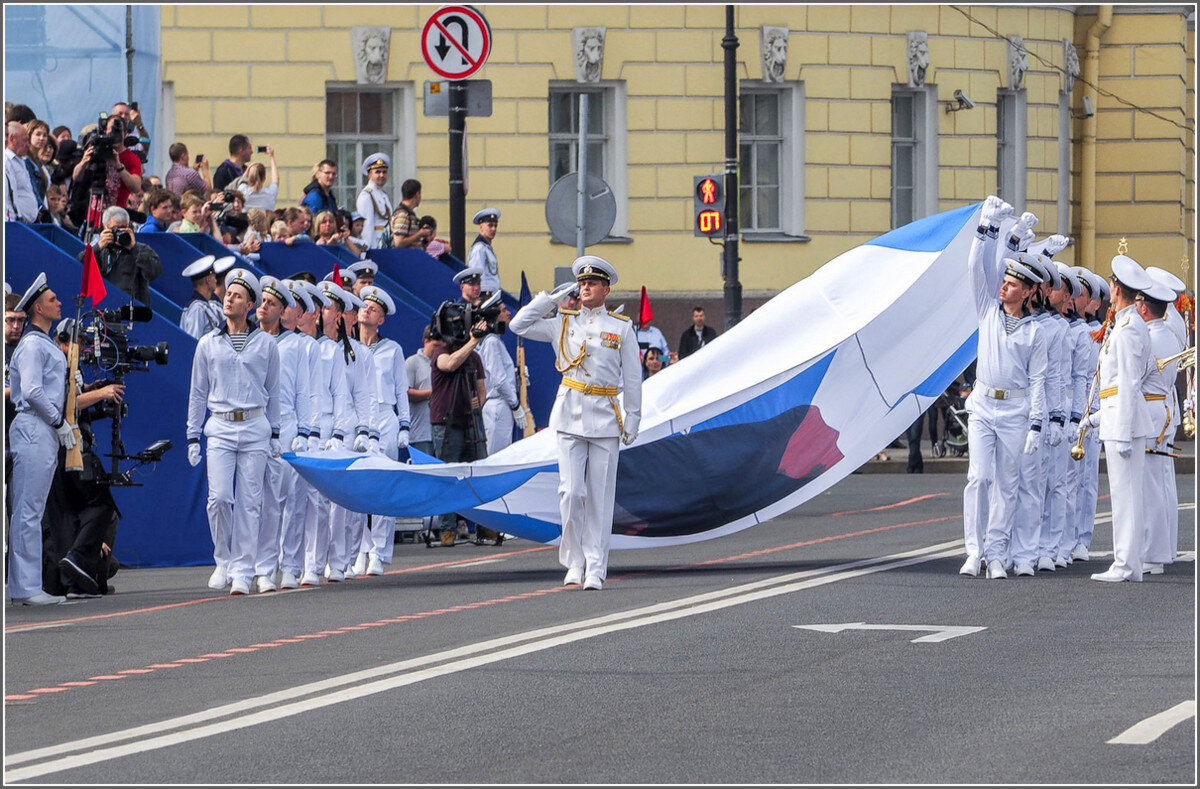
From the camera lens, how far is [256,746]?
8.28 metres

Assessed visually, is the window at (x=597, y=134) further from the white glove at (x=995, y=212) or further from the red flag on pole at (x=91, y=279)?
the white glove at (x=995, y=212)

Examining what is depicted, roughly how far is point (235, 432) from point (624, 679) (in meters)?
5.01

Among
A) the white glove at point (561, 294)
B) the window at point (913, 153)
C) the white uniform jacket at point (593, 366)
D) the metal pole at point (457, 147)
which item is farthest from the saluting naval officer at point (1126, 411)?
the window at point (913, 153)

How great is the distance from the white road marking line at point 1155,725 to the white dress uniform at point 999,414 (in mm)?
5069

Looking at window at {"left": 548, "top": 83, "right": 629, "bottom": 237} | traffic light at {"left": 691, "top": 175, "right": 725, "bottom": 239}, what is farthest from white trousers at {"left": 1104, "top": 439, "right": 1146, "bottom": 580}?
window at {"left": 548, "top": 83, "right": 629, "bottom": 237}

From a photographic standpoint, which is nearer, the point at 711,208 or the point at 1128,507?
the point at 1128,507

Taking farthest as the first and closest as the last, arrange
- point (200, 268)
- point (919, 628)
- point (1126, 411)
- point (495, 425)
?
point (495, 425) < point (200, 268) < point (1126, 411) < point (919, 628)

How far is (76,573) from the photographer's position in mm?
13969

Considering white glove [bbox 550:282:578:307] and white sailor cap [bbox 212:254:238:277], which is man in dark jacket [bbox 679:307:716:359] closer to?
white sailor cap [bbox 212:254:238:277]

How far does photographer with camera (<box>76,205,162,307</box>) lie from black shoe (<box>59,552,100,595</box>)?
2.94m

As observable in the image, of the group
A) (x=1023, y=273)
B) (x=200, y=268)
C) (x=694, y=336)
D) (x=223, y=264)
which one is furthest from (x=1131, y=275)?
(x=694, y=336)

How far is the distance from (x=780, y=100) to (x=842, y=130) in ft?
3.09

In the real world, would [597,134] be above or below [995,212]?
above

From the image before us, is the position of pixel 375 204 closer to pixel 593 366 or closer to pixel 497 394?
pixel 497 394
